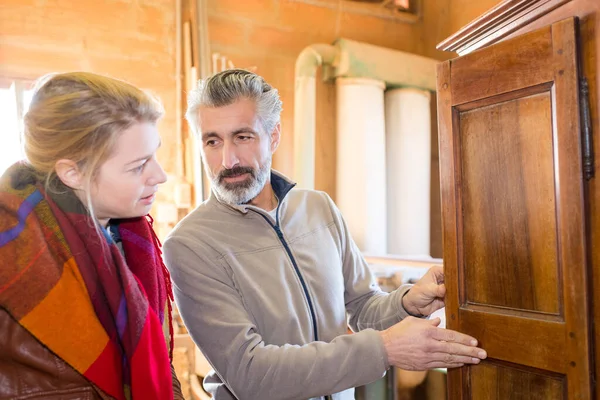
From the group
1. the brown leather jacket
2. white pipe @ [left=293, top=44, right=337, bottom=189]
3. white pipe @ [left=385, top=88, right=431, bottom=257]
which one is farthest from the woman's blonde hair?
white pipe @ [left=385, top=88, right=431, bottom=257]

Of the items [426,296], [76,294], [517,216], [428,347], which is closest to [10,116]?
[76,294]

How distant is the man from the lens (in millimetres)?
1260

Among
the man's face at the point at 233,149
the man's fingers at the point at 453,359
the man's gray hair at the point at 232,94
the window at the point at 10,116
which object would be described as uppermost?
the window at the point at 10,116

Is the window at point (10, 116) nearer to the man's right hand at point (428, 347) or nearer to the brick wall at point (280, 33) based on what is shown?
the brick wall at point (280, 33)

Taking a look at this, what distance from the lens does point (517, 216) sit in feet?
3.72

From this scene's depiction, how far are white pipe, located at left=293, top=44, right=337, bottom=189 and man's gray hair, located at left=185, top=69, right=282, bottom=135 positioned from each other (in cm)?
134

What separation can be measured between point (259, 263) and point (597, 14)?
2.99ft

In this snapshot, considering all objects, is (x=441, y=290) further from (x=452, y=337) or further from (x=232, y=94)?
(x=232, y=94)

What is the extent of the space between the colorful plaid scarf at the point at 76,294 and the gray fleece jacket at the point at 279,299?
0.62ft

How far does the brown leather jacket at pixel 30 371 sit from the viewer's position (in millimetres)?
978

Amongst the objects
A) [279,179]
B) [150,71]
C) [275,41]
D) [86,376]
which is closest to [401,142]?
[275,41]

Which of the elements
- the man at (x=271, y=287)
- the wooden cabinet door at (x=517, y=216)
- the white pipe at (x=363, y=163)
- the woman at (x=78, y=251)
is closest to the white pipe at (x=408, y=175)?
the white pipe at (x=363, y=163)

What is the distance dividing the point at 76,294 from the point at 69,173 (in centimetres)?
24

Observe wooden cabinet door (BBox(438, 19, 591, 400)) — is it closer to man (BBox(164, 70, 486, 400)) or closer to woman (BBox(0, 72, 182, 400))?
man (BBox(164, 70, 486, 400))
